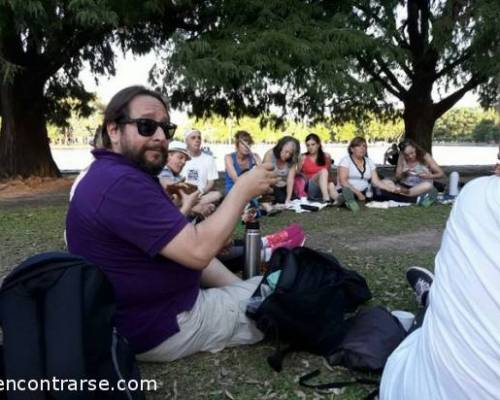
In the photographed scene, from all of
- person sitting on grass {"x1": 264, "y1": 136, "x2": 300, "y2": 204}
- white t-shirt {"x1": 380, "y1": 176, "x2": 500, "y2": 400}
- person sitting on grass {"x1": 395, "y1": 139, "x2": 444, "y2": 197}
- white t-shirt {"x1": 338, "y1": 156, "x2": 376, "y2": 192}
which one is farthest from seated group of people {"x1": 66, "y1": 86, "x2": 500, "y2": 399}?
person sitting on grass {"x1": 395, "y1": 139, "x2": 444, "y2": 197}

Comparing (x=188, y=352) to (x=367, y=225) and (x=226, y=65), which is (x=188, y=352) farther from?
(x=226, y=65)

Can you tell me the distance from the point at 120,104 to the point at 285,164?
20.3 feet

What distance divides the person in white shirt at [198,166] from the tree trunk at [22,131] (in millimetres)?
8406

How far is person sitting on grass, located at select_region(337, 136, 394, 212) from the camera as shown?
334 inches

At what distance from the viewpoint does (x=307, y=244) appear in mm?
5562

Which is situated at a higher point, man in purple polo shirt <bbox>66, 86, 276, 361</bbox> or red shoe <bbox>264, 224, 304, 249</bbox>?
man in purple polo shirt <bbox>66, 86, 276, 361</bbox>

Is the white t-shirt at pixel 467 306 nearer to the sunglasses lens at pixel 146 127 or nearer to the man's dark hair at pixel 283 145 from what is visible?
the sunglasses lens at pixel 146 127

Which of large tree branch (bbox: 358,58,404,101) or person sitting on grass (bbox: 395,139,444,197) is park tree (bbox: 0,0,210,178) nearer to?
person sitting on grass (bbox: 395,139,444,197)

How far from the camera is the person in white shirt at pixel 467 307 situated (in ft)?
4.09

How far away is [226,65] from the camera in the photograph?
8.42 meters

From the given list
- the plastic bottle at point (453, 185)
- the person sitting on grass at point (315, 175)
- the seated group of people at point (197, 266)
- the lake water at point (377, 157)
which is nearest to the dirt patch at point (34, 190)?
the lake water at point (377, 157)

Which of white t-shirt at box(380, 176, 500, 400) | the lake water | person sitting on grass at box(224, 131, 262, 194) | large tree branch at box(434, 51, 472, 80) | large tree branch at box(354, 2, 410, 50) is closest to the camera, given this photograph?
white t-shirt at box(380, 176, 500, 400)

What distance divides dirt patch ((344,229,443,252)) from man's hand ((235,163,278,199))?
3104mm

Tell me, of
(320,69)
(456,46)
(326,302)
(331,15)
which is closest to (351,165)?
(320,69)
